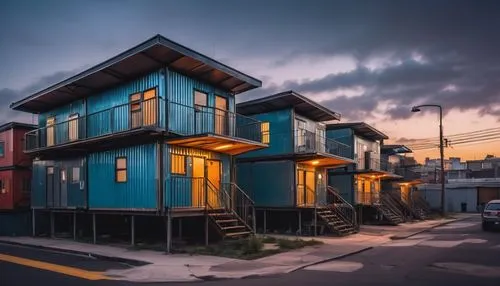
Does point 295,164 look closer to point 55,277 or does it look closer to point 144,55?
point 144,55

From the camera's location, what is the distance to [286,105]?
1144 inches

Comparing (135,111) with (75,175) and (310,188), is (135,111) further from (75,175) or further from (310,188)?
(310,188)

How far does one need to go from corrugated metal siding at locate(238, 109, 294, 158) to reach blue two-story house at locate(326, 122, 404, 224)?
408 inches

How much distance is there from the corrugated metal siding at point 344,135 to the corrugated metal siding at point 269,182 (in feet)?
36.5

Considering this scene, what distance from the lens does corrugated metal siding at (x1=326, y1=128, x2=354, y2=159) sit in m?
38.8

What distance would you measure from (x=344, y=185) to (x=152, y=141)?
22.0 metres

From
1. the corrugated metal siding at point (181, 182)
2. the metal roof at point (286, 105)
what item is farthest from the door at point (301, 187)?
the corrugated metal siding at point (181, 182)

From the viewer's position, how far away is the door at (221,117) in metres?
23.1

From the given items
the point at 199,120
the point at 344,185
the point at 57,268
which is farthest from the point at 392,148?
the point at 57,268

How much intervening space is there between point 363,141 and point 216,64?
76.5 ft

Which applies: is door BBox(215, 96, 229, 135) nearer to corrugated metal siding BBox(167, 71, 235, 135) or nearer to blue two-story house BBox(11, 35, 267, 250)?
blue two-story house BBox(11, 35, 267, 250)

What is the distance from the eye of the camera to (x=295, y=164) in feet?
93.9

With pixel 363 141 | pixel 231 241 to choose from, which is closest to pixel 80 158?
pixel 231 241

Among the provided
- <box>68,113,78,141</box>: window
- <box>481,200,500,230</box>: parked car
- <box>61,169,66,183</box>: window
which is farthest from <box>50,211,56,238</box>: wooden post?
<box>481,200,500,230</box>: parked car
